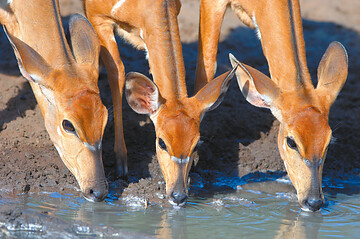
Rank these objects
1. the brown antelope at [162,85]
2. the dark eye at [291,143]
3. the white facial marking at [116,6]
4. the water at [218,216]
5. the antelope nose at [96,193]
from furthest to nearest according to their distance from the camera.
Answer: the white facial marking at [116,6] < the dark eye at [291,143] < the brown antelope at [162,85] < the antelope nose at [96,193] < the water at [218,216]

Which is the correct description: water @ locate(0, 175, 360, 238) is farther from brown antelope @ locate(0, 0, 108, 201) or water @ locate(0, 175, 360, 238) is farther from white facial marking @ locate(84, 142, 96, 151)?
white facial marking @ locate(84, 142, 96, 151)

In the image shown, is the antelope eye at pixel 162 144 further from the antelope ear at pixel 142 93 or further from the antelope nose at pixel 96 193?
the antelope nose at pixel 96 193

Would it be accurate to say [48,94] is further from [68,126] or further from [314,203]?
[314,203]

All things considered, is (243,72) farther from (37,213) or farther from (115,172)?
(37,213)

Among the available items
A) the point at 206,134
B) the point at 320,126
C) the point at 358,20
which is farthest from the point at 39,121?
the point at 358,20

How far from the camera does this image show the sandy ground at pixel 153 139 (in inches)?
302

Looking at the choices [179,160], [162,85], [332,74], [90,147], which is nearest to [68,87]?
[90,147]

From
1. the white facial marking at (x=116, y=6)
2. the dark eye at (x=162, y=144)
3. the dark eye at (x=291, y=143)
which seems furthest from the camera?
the white facial marking at (x=116, y=6)

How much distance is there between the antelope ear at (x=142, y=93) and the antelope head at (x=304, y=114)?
1080 millimetres

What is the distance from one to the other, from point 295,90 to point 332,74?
1.76 ft

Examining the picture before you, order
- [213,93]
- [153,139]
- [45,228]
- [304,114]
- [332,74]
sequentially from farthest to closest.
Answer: [153,139] → [332,74] → [213,93] → [304,114] → [45,228]

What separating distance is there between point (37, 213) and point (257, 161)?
3820mm

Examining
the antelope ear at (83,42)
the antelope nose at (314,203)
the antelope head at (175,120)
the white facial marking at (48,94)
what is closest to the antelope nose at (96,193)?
Answer: the antelope head at (175,120)

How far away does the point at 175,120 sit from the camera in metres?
6.98
